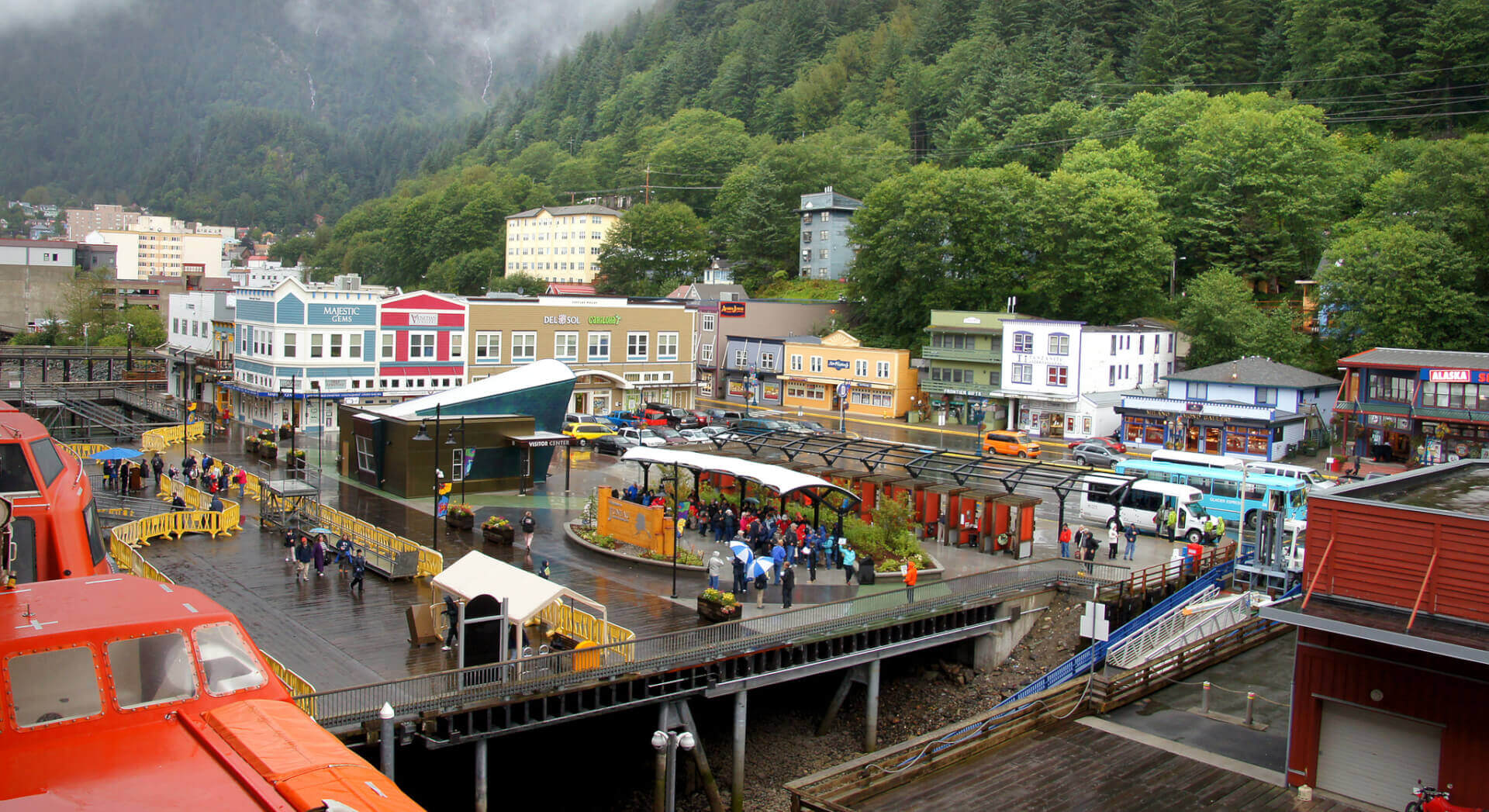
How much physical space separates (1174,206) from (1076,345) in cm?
2327

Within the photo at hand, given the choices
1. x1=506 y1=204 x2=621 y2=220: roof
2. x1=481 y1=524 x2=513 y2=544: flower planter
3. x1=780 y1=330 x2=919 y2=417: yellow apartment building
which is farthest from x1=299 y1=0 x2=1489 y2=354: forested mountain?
x1=481 y1=524 x2=513 y2=544: flower planter

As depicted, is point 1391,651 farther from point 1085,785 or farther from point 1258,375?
point 1258,375

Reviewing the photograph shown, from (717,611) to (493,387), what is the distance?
21129 mm

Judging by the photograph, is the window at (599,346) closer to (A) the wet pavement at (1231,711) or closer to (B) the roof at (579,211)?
(A) the wet pavement at (1231,711)

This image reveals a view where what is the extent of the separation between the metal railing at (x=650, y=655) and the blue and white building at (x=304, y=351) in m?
34.9

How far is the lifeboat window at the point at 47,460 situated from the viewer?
15.7 meters

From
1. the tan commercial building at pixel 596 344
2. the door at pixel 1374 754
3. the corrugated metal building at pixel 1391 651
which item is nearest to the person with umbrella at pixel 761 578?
the corrugated metal building at pixel 1391 651

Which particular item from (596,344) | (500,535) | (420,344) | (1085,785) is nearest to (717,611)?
(1085,785)

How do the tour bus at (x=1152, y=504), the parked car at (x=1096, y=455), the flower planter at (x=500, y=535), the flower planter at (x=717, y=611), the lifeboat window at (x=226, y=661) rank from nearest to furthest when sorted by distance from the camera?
the lifeboat window at (x=226, y=661) → the flower planter at (x=717, y=611) → the flower planter at (x=500, y=535) → the tour bus at (x=1152, y=504) → the parked car at (x=1096, y=455)

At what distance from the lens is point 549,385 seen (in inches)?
1594

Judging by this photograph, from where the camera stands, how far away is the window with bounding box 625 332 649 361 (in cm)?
6122

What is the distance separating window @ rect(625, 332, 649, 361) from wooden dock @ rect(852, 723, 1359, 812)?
151ft

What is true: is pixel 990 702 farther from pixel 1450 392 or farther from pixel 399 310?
pixel 399 310

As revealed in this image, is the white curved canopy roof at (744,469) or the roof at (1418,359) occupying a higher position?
the roof at (1418,359)
